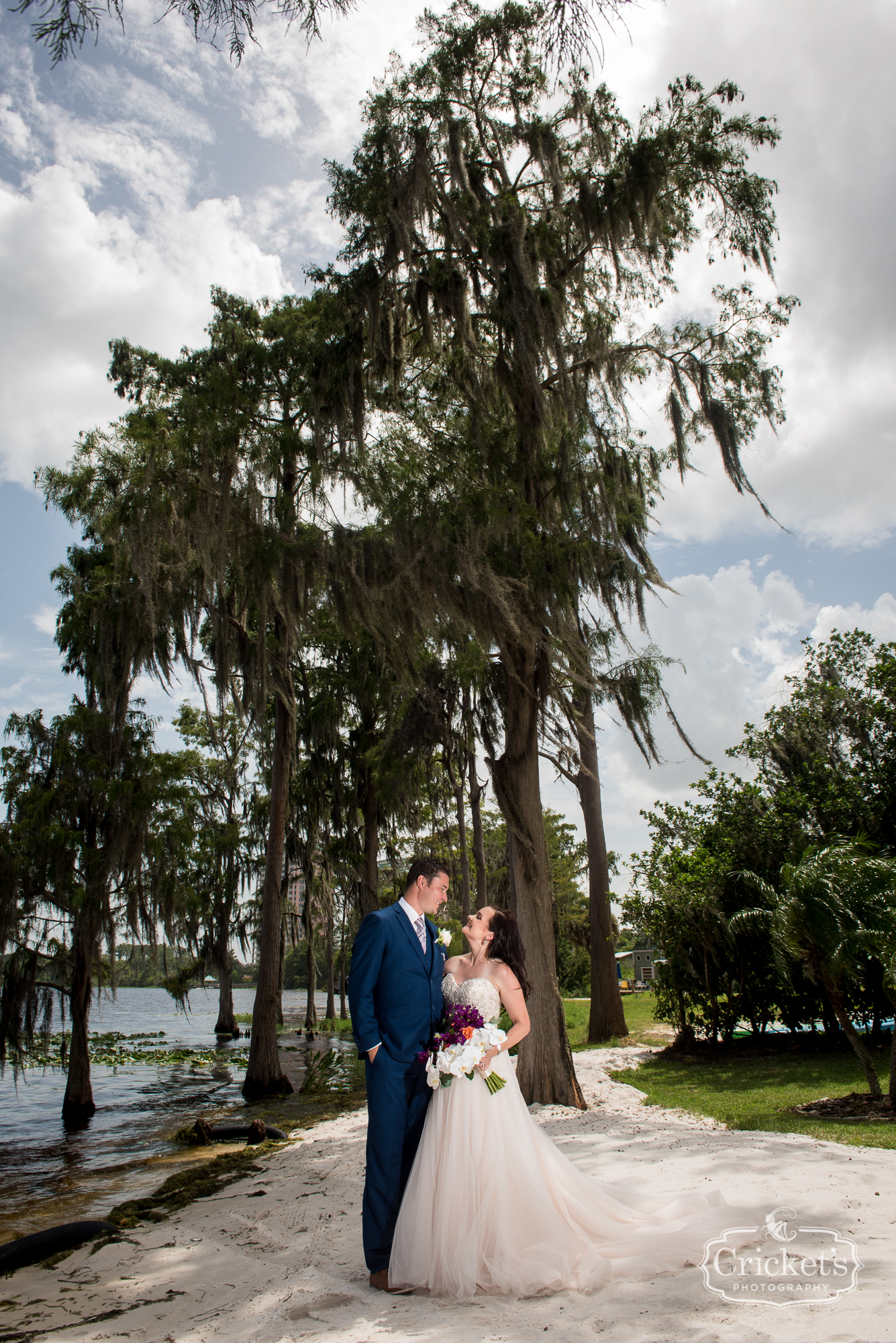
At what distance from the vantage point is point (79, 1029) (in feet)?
39.8

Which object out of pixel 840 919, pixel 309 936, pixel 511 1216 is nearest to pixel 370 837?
pixel 309 936

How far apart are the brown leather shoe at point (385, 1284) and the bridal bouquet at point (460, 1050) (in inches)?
29.6

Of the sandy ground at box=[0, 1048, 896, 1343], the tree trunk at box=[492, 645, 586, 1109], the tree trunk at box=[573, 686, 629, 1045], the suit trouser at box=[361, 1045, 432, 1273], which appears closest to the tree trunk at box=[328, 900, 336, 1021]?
the tree trunk at box=[573, 686, 629, 1045]

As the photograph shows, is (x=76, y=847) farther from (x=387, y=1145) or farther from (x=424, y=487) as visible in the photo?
(x=387, y=1145)

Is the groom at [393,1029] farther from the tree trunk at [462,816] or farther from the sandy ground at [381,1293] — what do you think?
the tree trunk at [462,816]

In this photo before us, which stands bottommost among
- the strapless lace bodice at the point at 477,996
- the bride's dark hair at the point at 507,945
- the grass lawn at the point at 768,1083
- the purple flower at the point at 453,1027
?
the grass lawn at the point at 768,1083

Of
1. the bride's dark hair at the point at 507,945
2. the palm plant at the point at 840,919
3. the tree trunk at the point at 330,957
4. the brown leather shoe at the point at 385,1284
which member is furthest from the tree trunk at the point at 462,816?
the brown leather shoe at the point at 385,1284

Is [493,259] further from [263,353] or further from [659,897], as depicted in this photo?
[659,897]

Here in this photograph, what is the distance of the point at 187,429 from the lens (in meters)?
10.4

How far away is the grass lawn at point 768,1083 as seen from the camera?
255 inches

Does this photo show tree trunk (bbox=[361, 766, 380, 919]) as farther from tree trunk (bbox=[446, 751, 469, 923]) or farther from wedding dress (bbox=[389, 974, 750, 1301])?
wedding dress (bbox=[389, 974, 750, 1301])

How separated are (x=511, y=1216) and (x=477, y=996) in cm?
89

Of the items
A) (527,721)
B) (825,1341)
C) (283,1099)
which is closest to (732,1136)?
(825,1341)

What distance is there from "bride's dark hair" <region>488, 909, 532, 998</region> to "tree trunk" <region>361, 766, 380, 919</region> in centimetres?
1505
